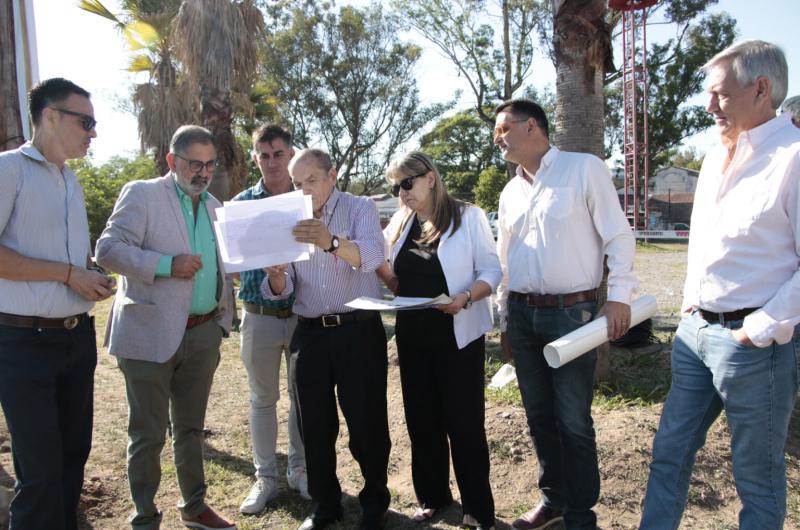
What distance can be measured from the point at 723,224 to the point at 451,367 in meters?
1.54

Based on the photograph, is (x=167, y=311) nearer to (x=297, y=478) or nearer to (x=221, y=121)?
(x=297, y=478)

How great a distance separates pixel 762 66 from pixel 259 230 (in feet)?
7.47

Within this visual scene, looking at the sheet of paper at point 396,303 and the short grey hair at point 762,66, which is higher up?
the short grey hair at point 762,66

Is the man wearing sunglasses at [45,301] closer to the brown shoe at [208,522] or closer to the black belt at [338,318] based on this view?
the brown shoe at [208,522]

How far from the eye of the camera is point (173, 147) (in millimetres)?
3402

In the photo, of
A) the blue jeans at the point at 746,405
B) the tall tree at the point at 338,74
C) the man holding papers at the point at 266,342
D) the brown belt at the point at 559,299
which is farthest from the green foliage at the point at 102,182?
the blue jeans at the point at 746,405

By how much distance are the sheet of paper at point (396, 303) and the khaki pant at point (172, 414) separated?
970 mm

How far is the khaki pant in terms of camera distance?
3318mm

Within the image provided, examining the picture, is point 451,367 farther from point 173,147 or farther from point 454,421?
point 173,147

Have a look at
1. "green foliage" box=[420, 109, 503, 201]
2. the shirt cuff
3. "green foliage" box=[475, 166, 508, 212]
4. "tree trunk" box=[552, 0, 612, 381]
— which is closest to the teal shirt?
the shirt cuff

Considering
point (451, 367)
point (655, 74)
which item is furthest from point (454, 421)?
point (655, 74)

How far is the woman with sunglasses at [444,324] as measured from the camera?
3.41 metres

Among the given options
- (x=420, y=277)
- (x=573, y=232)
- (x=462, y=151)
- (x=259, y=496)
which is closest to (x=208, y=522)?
(x=259, y=496)

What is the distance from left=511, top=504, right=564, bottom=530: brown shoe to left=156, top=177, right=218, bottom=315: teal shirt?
7.08ft
